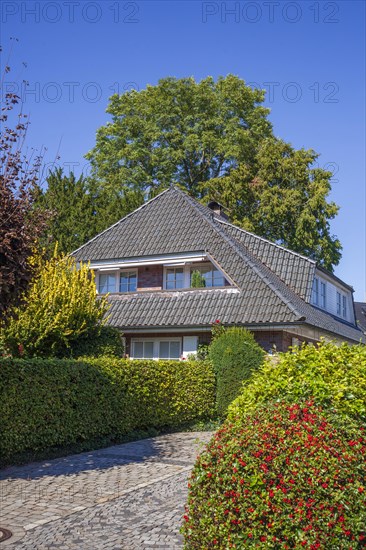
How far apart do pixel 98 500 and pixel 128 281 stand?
1699cm

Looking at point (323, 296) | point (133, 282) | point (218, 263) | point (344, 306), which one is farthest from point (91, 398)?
point (344, 306)

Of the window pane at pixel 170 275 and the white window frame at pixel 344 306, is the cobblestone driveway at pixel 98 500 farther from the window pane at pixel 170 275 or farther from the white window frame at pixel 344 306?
the white window frame at pixel 344 306

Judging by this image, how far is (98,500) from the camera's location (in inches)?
332

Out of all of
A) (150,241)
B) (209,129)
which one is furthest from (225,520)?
(209,129)

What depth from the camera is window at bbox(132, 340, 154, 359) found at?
2270 cm

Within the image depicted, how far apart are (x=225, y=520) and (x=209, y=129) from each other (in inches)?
1471

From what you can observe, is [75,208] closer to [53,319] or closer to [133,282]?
[133,282]

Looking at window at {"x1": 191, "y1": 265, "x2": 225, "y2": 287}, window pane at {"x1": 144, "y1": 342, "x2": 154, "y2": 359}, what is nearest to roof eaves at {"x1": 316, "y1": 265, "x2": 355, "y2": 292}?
window at {"x1": 191, "y1": 265, "x2": 225, "y2": 287}

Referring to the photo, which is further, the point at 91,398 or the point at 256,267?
the point at 256,267

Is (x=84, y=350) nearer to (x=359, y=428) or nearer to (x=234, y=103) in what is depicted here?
(x=359, y=428)

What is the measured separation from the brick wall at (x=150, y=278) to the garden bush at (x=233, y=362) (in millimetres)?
7204

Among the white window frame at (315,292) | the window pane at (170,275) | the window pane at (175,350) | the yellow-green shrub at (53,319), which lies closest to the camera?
the yellow-green shrub at (53,319)

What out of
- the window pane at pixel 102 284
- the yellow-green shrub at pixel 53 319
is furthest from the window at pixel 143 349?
the yellow-green shrub at pixel 53 319

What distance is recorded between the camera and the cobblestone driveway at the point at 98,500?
6.75m
